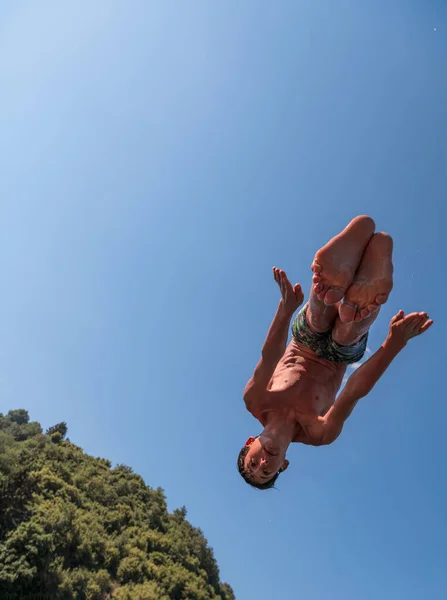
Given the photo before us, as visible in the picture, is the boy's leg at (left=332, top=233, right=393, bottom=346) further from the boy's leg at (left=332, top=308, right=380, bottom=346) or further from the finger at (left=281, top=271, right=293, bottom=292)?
the finger at (left=281, top=271, right=293, bottom=292)

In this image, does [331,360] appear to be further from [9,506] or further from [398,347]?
[9,506]

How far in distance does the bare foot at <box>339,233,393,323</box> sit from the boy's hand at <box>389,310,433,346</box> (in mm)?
246

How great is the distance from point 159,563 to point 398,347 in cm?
2003

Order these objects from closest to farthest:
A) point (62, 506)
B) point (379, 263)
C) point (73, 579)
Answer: point (379, 263) → point (73, 579) → point (62, 506)

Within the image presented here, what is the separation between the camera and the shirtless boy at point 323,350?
360 centimetres

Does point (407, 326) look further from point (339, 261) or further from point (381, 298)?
point (339, 261)

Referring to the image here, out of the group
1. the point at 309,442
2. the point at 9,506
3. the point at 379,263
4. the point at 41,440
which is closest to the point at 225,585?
the point at 41,440

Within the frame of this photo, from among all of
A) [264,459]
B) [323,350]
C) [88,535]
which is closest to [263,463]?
[264,459]

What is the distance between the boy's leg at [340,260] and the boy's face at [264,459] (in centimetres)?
156

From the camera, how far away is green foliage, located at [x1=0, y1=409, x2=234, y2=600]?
12500 mm

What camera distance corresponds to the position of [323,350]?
15.5 feet

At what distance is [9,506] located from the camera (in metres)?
13.7

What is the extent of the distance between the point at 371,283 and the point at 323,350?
1447 mm

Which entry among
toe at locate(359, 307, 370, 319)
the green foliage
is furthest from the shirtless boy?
the green foliage
